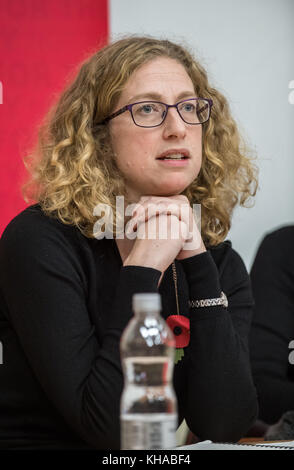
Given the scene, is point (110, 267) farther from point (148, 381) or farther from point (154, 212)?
point (148, 381)

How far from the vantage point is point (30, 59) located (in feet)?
7.32

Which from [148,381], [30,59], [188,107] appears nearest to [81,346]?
[148,381]

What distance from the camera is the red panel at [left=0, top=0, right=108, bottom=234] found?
2178mm

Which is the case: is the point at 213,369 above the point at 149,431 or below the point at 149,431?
below

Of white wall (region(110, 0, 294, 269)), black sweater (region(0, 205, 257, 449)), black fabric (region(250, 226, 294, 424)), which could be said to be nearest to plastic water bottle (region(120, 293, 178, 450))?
black sweater (region(0, 205, 257, 449))

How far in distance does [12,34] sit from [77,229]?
41.5 inches

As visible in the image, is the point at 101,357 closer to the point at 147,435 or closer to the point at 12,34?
the point at 147,435

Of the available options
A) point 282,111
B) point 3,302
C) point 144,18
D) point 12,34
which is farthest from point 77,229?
point 282,111

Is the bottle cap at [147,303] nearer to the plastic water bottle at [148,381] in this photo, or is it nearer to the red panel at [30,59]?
the plastic water bottle at [148,381]

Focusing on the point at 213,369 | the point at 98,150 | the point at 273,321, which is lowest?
the point at 273,321

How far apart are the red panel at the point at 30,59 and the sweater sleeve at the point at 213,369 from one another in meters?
1.02

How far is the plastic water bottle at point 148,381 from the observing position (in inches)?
30.5

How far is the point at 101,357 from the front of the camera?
1.20 m

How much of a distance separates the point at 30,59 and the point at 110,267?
1.07 metres
